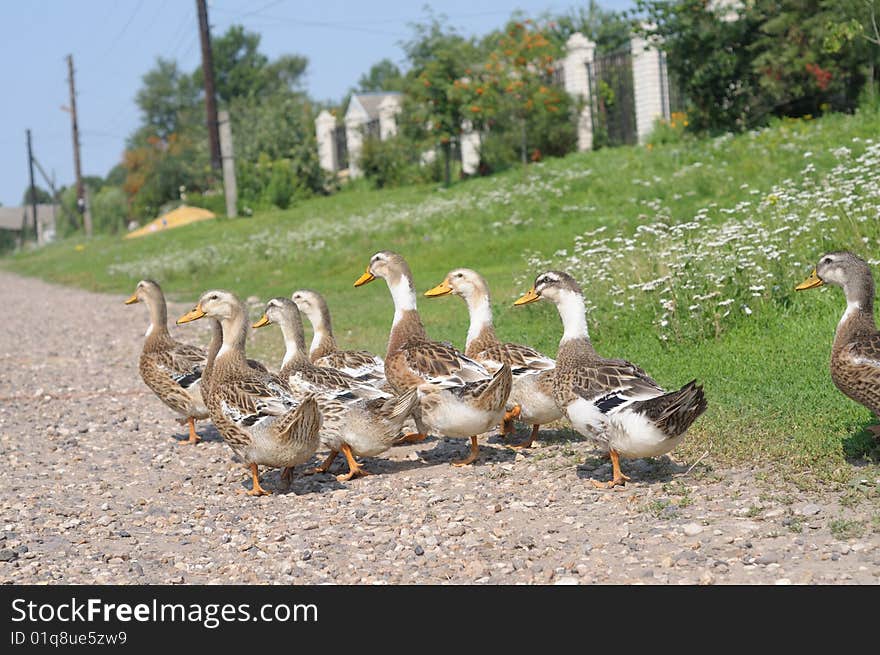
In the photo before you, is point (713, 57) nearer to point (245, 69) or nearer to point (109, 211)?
point (109, 211)

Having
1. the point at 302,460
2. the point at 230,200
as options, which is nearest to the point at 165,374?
the point at 302,460

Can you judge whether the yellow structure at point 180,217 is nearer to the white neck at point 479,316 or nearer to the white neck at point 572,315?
the white neck at point 479,316

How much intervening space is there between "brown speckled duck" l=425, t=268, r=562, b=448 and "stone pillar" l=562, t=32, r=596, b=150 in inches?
1151

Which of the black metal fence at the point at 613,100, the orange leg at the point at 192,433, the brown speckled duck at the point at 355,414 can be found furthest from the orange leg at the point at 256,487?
the black metal fence at the point at 613,100

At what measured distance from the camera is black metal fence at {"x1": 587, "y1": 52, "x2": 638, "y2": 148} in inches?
1430

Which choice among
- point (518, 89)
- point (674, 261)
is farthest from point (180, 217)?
point (674, 261)

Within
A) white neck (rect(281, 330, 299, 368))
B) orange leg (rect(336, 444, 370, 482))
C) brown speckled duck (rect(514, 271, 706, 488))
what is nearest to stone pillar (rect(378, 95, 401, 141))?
white neck (rect(281, 330, 299, 368))

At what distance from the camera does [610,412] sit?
278 inches

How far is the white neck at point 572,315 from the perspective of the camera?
815 cm

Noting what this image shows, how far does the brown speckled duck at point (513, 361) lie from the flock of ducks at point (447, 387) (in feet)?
0.04

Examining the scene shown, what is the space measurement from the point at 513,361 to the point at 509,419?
499mm

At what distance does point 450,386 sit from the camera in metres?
8.06

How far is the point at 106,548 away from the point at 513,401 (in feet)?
10.6
